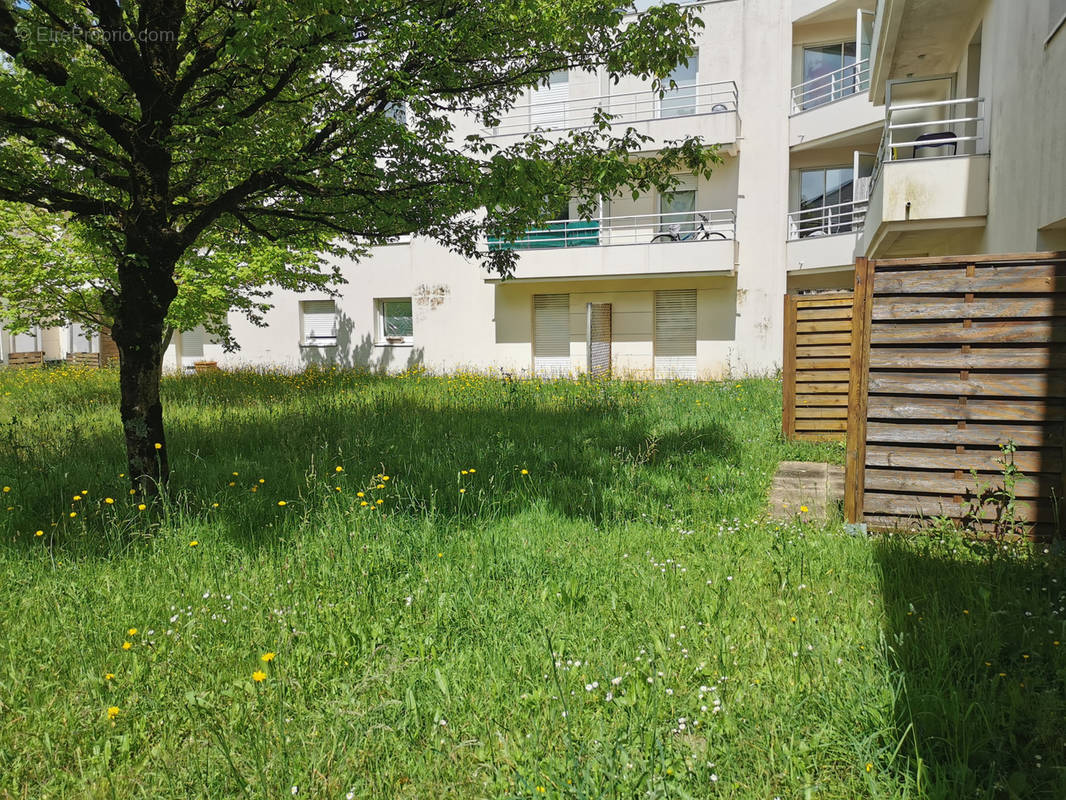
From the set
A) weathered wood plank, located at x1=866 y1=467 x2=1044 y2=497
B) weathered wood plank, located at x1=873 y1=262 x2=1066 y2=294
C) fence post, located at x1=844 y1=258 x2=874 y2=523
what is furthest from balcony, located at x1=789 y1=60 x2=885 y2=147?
weathered wood plank, located at x1=866 y1=467 x2=1044 y2=497

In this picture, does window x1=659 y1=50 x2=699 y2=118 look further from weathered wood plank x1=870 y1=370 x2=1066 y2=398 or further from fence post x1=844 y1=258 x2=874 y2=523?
weathered wood plank x1=870 y1=370 x2=1066 y2=398

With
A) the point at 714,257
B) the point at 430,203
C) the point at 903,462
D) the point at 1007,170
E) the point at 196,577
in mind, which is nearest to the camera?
the point at 196,577

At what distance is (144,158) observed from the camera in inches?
201

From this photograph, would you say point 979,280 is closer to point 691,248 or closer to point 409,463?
point 409,463

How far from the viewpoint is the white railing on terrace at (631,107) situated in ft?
58.9

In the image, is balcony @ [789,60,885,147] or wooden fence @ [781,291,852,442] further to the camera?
balcony @ [789,60,885,147]

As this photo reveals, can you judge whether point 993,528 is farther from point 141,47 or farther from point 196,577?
point 141,47

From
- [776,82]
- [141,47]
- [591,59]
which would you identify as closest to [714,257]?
[776,82]

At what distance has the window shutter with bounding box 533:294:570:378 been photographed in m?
20.0

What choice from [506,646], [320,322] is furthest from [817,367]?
[320,322]

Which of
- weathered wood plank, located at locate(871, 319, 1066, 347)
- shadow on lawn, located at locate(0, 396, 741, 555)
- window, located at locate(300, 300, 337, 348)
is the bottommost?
shadow on lawn, located at locate(0, 396, 741, 555)

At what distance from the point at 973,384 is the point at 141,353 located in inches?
251

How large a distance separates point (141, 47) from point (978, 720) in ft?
22.4

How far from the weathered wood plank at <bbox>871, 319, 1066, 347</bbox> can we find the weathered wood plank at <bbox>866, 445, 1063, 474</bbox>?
0.76 m
